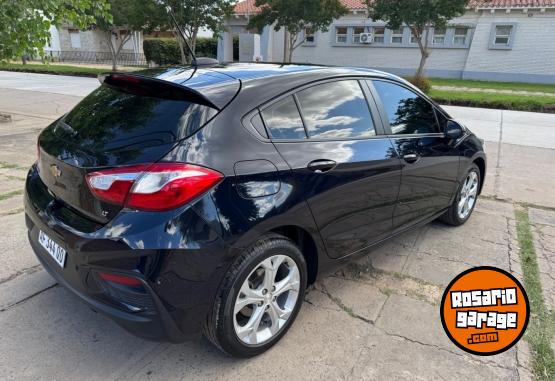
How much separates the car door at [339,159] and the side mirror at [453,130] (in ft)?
3.09

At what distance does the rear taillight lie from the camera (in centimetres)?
195

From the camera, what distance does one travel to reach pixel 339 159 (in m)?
2.62

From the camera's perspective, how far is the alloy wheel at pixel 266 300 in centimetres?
228

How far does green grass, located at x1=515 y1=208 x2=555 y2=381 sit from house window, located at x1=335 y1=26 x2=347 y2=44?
82.8ft

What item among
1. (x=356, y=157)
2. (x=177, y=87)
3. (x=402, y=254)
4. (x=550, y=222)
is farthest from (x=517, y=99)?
(x=177, y=87)

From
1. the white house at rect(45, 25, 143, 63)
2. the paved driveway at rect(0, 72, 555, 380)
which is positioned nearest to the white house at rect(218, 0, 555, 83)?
the white house at rect(45, 25, 143, 63)

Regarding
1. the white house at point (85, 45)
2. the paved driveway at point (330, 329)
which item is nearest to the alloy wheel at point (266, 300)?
the paved driveway at point (330, 329)

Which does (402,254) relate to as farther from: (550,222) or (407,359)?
(550,222)

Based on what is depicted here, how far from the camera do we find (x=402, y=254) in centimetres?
375

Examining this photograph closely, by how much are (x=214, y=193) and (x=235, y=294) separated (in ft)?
1.77

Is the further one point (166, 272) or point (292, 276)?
point (292, 276)

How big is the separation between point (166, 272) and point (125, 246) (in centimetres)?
22

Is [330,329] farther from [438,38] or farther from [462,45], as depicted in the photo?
[438,38]

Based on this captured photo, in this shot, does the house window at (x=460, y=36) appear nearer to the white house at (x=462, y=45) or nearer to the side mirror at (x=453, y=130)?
the white house at (x=462, y=45)
